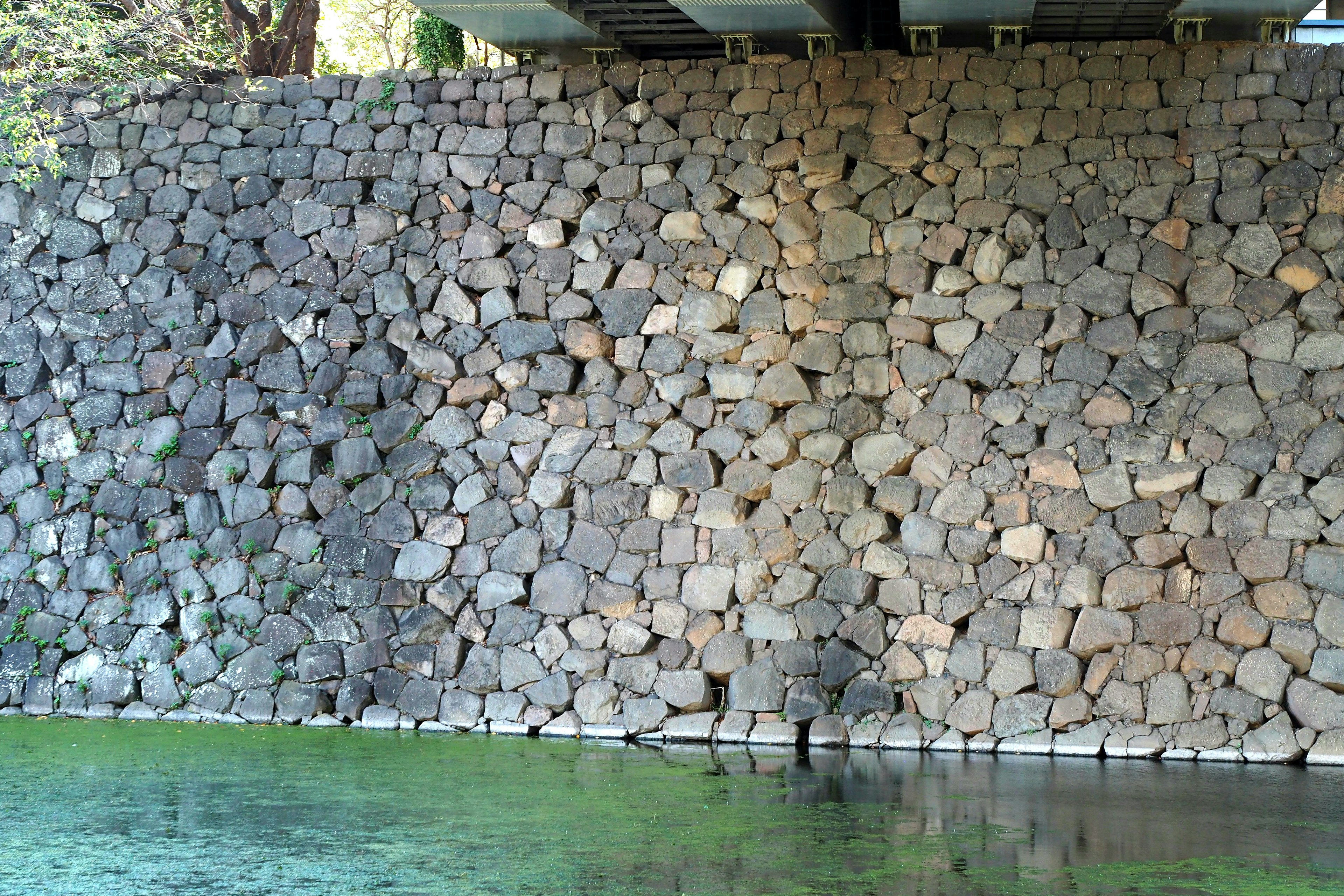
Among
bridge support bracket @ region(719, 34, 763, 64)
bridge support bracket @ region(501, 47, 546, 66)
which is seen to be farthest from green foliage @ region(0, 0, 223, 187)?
bridge support bracket @ region(719, 34, 763, 64)

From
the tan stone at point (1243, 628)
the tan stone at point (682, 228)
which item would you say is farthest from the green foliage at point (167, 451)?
the tan stone at point (1243, 628)

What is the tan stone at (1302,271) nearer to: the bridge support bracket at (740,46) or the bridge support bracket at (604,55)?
the bridge support bracket at (740,46)

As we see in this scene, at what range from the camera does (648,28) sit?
8.05 m

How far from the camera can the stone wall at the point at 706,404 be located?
6984 mm

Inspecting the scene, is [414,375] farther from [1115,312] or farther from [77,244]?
[1115,312]

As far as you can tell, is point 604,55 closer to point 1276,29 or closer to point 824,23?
point 824,23

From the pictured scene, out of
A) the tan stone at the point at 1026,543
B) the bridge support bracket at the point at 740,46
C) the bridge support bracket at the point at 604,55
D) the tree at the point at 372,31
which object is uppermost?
the tree at the point at 372,31

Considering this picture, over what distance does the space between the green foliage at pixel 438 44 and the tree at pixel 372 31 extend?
3824 mm

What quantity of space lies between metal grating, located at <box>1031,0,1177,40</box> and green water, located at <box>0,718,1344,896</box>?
13.5 feet

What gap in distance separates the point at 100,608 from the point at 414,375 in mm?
2471

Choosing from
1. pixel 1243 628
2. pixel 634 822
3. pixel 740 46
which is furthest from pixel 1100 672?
pixel 740 46

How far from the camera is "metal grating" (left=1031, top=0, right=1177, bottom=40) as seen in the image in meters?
Answer: 7.41

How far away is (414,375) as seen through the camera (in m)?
8.17

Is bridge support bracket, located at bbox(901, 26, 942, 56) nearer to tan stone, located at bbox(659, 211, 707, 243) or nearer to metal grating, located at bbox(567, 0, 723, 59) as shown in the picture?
metal grating, located at bbox(567, 0, 723, 59)
